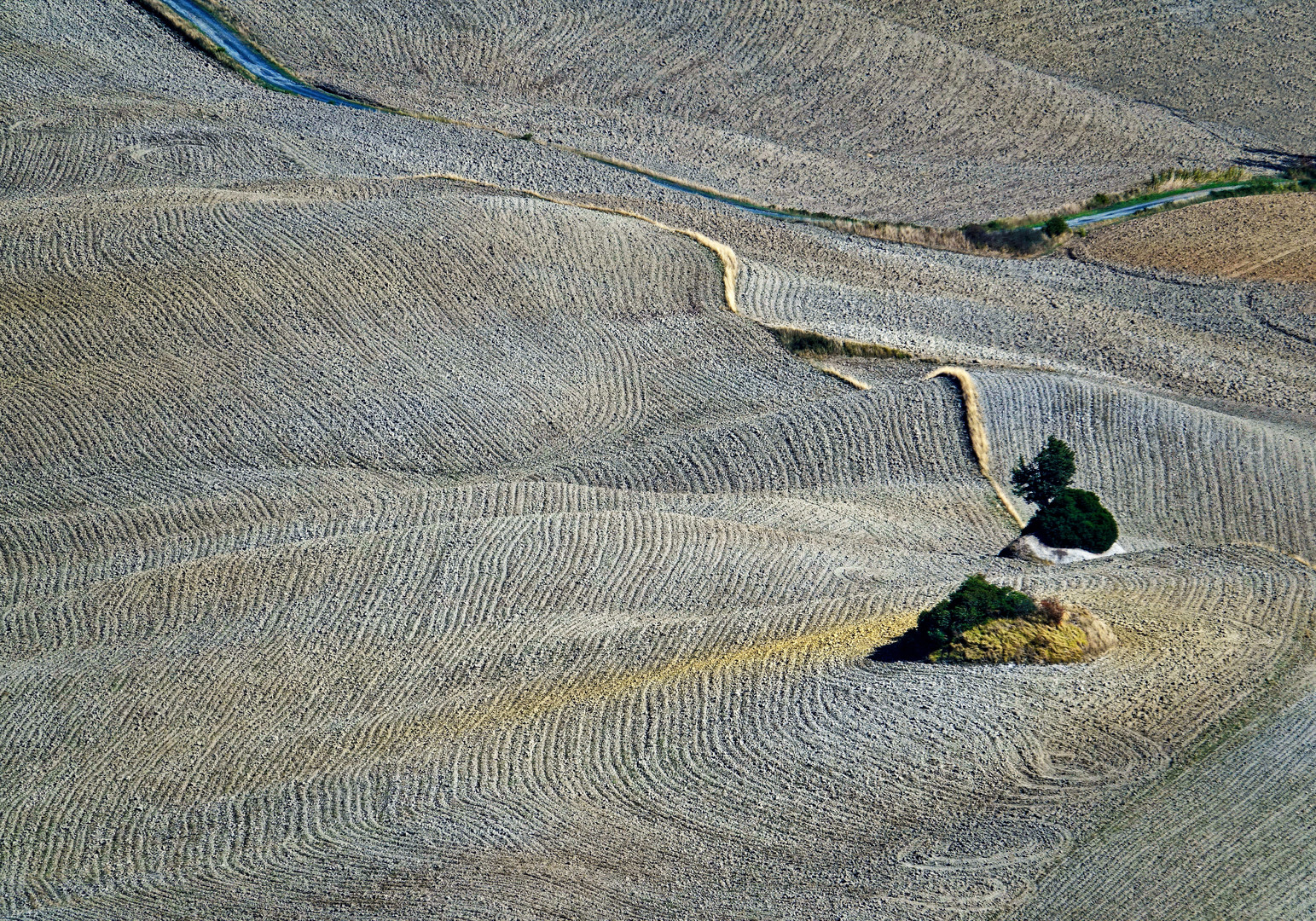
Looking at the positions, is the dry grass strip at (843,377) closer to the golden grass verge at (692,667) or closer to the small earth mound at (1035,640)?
the golden grass verge at (692,667)

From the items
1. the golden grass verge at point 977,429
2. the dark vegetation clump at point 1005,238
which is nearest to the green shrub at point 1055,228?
the dark vegetation clump at point 1005,238

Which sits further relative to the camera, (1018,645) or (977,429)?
(977,429)

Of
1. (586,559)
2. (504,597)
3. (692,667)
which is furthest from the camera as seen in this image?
(586,559)

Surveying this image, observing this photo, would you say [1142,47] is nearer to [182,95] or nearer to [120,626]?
[182,95]

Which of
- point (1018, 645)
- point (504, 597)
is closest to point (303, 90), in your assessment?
point (504, 597)

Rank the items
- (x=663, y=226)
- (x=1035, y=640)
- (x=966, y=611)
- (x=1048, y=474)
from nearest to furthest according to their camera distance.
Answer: (x=1035, y=640) < (x=966, y=611) < (x=1048, y=474) < (x=663, y=226)

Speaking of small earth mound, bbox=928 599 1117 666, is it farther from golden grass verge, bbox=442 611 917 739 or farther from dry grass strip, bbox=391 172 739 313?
dry grass strip, bbox=391 172 739 313

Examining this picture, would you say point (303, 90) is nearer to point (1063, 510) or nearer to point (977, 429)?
point (977, 429)
